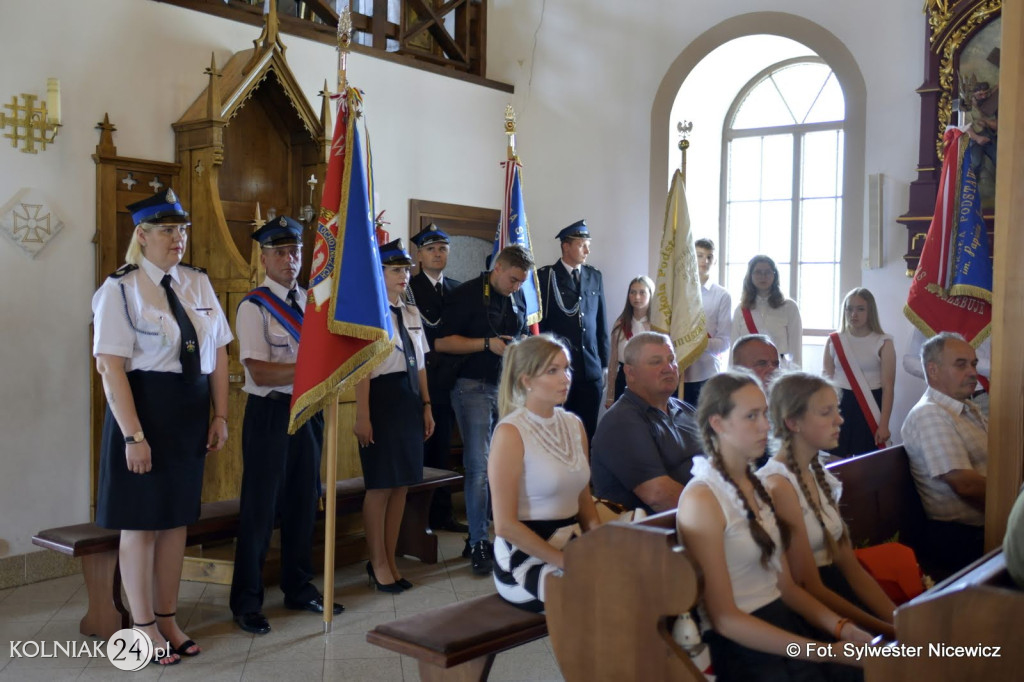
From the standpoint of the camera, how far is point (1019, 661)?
1.72 m

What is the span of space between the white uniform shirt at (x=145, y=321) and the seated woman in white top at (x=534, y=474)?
1.21 metres

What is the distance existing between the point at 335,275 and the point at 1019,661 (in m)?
2.67

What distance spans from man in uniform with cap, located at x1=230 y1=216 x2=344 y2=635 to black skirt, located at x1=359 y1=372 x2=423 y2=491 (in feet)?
1.16

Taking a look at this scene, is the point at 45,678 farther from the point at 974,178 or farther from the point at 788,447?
the point at 974,178

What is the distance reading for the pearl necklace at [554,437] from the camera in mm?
2871

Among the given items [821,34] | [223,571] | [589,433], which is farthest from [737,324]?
[223,571]

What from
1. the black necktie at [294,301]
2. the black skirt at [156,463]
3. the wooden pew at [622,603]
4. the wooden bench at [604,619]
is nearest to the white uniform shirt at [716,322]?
the black necktie at [294,301]

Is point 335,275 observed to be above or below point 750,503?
above

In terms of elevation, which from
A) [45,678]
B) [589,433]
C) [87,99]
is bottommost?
[45,678]

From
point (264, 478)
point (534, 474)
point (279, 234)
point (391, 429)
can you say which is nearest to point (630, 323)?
point (391, 429)

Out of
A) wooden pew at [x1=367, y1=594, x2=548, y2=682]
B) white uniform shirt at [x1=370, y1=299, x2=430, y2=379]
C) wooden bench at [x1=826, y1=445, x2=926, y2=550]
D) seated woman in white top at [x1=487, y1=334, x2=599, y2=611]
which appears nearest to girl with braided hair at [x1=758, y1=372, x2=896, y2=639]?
wooden bench at [x1=826, y1=445, x2=926, y2=550]

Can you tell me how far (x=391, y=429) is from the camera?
4.30 metres

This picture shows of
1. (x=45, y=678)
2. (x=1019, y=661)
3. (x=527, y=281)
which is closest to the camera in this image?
(x=1019, y=661)

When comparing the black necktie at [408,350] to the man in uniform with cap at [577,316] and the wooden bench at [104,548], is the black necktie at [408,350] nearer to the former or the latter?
the wooden bench at [104,548]
